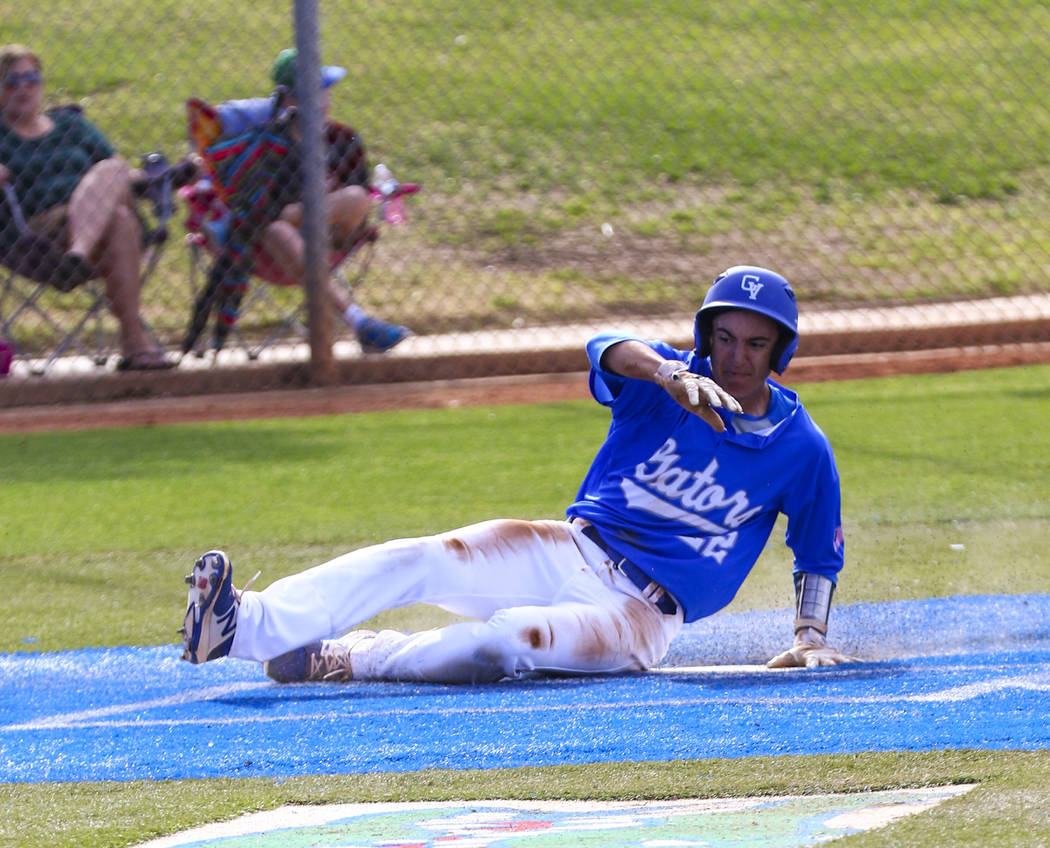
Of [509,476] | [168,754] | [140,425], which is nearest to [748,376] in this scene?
[168,754]

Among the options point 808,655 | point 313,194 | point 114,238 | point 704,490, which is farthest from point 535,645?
point 114,238

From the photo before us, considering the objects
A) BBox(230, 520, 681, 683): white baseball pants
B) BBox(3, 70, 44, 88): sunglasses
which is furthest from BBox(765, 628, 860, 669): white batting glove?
BBox(3, 70, 44, 88): sunglasses

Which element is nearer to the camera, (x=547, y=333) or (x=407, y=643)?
(x=407, y=643)

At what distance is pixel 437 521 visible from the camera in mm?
6074

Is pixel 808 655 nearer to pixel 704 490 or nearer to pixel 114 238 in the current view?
pixel 704 490

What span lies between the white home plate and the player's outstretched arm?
3.73 ft

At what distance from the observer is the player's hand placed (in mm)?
3773

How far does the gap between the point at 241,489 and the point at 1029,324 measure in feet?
15.8

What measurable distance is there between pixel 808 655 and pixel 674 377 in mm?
928

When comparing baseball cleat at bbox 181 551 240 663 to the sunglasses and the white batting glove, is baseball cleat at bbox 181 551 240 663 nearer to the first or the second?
the white batting glove

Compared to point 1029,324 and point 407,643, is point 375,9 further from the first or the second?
point 407,643

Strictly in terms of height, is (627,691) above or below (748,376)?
below

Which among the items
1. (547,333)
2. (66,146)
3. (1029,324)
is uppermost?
(66,146)

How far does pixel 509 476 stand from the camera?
6.75m
